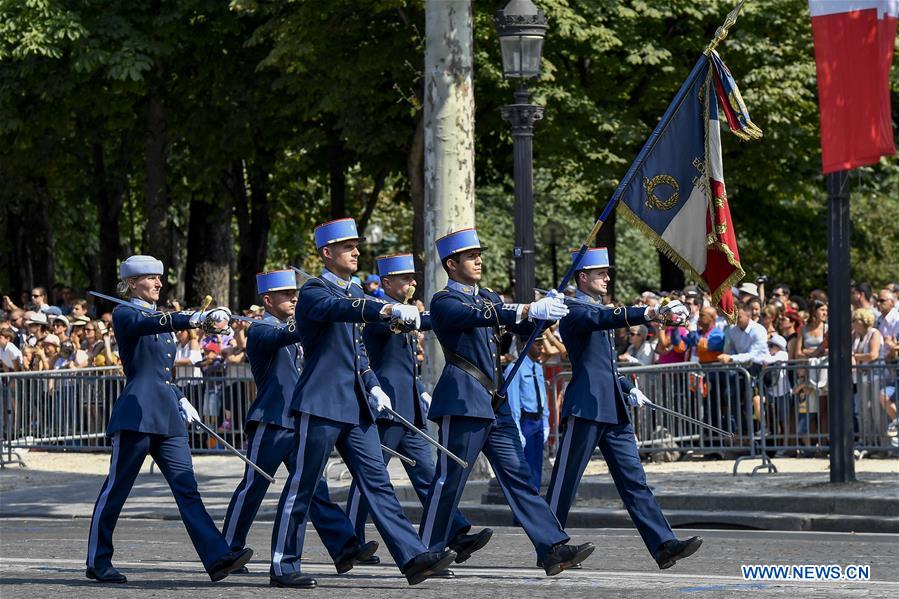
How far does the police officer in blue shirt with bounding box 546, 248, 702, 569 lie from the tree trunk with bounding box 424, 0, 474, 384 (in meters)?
5.97

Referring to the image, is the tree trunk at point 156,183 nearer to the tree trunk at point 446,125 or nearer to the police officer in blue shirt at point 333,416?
the tree trunk at point 446,125

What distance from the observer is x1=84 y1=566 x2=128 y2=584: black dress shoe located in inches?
408

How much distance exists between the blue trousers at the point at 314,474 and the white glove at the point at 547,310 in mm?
1183

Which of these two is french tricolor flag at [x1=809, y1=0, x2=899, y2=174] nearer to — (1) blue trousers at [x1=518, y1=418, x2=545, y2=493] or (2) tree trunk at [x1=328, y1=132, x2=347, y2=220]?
(1) blue trousers at [x1=518, y1=418, x2=545, y2=493]

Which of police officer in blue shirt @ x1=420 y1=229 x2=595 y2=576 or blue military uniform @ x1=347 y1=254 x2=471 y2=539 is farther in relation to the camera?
blue military uniform @ x1=347 y1=254 x2=471 y2=539

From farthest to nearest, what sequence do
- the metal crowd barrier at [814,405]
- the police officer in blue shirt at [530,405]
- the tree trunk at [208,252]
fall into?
the tree trunk at [208,252], the metal crowd barrier at [814,405], the police officer in blue shirt at [530,405]

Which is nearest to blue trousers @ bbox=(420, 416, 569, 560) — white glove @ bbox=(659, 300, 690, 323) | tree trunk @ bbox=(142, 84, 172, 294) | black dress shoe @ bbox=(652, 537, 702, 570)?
black dress shoe @ bbox=(652, 537, 702, 570)

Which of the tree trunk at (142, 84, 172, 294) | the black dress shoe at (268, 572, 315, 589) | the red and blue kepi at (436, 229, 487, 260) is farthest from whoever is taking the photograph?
the tree trunk at (142, 84, 172, 294)

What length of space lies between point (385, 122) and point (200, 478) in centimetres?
1094

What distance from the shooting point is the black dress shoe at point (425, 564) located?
380 inches

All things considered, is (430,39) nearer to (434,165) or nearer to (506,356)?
(434,165)

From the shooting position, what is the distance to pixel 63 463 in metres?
20.7

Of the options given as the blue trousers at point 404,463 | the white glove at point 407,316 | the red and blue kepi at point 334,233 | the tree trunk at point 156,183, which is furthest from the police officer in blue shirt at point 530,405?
the tree trunk at point 156,183

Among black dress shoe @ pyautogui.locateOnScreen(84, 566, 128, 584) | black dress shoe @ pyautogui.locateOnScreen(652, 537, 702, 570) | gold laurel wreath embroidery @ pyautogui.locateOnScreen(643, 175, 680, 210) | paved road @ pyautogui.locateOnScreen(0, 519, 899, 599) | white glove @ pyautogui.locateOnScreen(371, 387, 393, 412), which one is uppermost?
gold laurel wreath embroidery @ pyautogui.locateOnScreen(643, 175, 680, 210)
